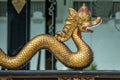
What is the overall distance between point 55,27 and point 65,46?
25cm

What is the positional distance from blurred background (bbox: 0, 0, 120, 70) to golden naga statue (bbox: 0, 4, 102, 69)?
166 millimetres

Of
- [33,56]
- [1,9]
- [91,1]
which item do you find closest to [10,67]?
[33,56]

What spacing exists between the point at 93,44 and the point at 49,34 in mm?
362

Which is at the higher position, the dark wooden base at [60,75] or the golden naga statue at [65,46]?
the golden naga statue at [65,46]

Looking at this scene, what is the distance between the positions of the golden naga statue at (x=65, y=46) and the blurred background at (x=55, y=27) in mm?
166

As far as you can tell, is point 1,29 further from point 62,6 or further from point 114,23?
point 114,23

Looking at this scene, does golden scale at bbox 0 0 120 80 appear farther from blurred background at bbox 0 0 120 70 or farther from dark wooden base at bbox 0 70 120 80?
blurred background at bbox 0 0 120 70

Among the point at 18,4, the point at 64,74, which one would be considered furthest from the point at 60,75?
the point at 18,4

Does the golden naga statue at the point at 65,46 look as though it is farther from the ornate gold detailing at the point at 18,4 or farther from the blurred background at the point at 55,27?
the ornate gold detailing at the point at 18,4

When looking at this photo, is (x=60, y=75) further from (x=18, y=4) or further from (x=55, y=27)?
(x=18, y=4)

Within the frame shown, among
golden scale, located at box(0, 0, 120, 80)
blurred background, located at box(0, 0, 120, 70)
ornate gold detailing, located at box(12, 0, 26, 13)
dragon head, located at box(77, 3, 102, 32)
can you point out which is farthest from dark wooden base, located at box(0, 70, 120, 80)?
ornate gold detailing, located at box(12, 0, 26, 13)

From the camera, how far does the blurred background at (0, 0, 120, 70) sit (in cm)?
518

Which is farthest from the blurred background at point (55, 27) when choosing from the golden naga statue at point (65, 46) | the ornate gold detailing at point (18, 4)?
the golden naga statue at point (65, 46)

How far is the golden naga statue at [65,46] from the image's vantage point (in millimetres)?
4957
